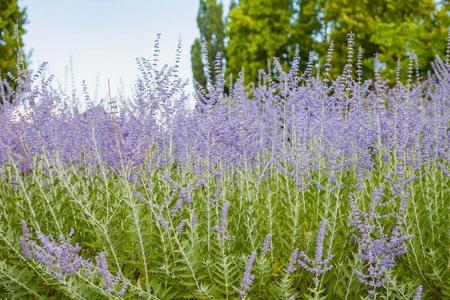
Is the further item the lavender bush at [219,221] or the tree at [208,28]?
the tree at [208,28]

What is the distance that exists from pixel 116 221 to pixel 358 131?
212 centimetres

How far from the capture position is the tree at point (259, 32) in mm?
23422

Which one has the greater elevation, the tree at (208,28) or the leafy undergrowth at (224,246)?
the leafy undergrowth at (224,246)

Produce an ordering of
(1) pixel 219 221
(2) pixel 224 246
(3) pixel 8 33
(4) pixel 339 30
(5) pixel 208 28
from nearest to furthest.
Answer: (2) pixel 224 246
(1) pixel 219 221
(3) pixel 8 33
(4) pixel 339 30
(5) pixel 208 28

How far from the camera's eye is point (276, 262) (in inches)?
145

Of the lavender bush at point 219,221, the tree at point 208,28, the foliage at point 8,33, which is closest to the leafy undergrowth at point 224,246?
the lavender bush at point 219,221

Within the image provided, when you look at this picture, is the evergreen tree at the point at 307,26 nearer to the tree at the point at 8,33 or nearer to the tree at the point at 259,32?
the tree at the point at 259,32

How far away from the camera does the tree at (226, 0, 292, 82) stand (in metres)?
23.4

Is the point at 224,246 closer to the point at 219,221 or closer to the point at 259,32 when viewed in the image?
the point at 219,221

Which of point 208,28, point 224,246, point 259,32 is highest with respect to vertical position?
point 224,246

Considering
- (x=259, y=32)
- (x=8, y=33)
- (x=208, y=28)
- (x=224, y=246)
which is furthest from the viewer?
(x=208, y=28)

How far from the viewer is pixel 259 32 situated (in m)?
24.4

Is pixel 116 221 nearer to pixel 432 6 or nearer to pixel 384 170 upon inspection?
pixel 384 170

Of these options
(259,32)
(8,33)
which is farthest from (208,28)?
(8,33)
